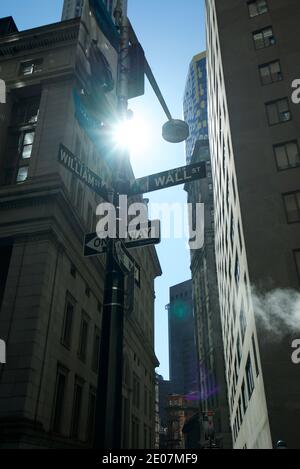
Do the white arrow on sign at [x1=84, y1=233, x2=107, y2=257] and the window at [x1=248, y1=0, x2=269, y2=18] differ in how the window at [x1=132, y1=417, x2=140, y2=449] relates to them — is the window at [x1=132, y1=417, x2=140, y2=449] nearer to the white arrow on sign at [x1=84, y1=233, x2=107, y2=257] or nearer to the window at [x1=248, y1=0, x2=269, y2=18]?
the white arrow on sign at [x1=84, y1=233, x2=107, y2=257]

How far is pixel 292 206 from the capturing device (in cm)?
2719

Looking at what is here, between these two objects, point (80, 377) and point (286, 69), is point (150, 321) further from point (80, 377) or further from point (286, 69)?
point (286, 69)

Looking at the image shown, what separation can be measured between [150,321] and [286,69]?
4105 centimetres

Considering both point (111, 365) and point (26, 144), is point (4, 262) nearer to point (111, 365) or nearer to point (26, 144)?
point (26, 144)

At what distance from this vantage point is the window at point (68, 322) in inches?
952

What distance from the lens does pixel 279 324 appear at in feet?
78.3

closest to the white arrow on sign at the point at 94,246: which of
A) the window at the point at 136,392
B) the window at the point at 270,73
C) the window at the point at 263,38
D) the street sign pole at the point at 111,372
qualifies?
the street sign pole at the point at 111,372

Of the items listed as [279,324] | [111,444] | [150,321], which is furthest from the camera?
[150,321]

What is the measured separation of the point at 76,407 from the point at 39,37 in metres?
29.9

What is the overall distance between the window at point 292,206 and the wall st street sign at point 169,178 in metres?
20.7

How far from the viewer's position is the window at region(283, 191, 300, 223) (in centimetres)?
2685
